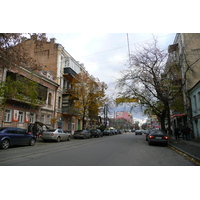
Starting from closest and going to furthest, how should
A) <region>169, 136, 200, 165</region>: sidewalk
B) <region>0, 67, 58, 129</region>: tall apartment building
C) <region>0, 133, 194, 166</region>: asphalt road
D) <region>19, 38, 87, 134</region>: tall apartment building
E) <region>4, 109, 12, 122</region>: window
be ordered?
1. <region>0, 133, 194, 166</region>: asphalt road
2. <region>169, 136, 200, 165</region>: sidewalk
3. <region>0, 67, 58, 129</region>: tall apartment building
4. <region>4, 109, 12, 122</region>: window
5. <region>19, 38, 87, 134</region>: tall apartment building

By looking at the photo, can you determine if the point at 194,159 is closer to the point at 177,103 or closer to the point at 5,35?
the point at 5,35

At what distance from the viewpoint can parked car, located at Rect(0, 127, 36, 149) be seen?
38.0ft

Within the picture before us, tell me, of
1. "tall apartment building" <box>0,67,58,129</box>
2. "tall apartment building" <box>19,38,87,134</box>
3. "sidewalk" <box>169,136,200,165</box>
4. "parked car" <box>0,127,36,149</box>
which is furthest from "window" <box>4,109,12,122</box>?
"sidewalk" <box>169,136,200,165</box>

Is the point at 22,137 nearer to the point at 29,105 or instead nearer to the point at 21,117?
the point at 21,117

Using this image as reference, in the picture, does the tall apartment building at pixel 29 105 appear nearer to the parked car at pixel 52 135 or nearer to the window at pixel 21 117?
the window at pixel 21 117

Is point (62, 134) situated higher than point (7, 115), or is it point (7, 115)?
point (7, 115)

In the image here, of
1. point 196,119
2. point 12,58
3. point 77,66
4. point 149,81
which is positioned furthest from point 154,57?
point 77,66

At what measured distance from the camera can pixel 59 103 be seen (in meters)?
29.9

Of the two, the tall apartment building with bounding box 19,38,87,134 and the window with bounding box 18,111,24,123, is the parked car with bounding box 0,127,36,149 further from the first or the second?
the tall apartment building with bounding box 19,38,87,134

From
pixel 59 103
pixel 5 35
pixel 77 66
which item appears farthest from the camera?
pixel 77 66

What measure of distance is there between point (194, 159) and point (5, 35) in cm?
1250

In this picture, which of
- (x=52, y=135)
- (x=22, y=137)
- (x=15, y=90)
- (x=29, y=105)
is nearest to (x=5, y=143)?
(x=22, y=137)

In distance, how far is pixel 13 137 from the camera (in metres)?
12.5

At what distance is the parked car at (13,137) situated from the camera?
1160 cm
